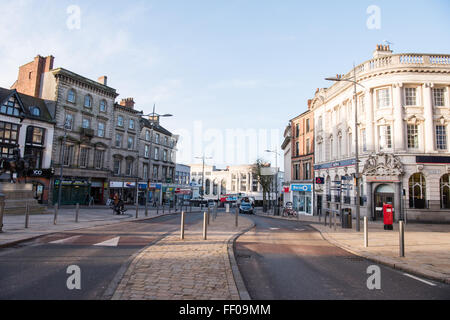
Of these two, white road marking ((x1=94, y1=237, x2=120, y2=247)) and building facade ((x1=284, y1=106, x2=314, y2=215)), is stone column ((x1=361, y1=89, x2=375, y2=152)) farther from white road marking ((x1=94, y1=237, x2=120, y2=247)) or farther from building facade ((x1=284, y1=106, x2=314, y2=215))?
white road marking ((x1=94, y1=237, x2=120, y2=247))

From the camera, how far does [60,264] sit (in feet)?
21.2

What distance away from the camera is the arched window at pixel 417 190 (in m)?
22.4

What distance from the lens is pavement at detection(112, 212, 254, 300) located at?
4523mm

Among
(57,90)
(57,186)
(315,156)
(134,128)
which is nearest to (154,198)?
(134,128)

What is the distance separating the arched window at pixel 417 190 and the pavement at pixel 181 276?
2068cm

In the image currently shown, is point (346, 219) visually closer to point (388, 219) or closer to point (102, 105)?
point (388, 219)

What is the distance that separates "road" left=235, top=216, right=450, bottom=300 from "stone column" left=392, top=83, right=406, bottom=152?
17.8 m

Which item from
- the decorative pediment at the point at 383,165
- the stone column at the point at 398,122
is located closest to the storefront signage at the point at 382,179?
the decorative pediment at the point at 383,165

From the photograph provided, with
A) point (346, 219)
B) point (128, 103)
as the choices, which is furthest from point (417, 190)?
point (128, 103)

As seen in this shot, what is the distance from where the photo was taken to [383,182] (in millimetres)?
23297

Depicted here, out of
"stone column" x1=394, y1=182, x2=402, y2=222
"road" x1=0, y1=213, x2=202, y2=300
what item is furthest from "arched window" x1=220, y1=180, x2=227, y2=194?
"road" x1=0, y1=213, x2=202, y2=300

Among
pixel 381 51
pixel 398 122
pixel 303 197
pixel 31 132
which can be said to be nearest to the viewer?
pixel 398 122

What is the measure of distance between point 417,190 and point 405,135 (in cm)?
462

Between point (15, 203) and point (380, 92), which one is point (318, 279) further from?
point (380, 92)
